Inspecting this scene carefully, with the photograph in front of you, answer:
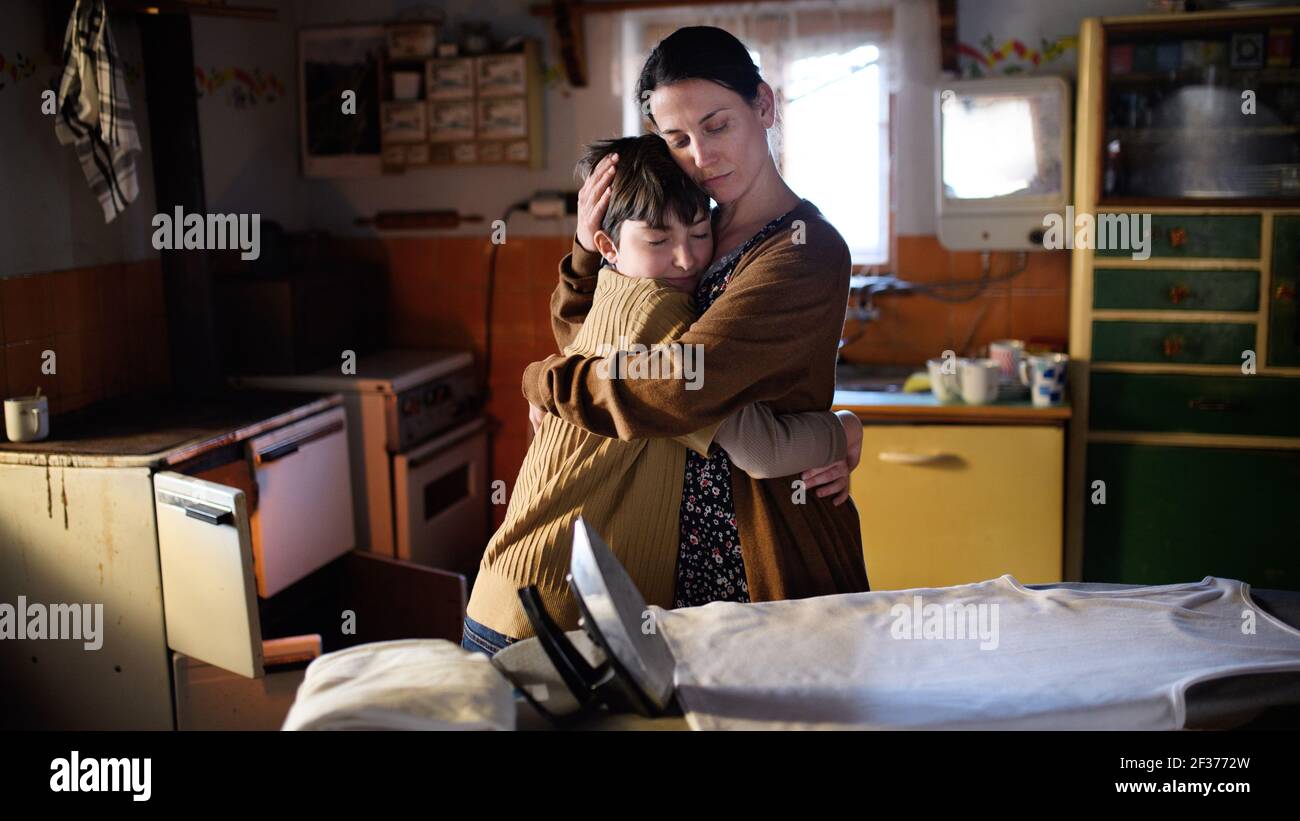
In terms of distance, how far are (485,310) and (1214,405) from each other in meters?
2.49

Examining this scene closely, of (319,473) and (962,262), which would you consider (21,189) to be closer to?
(319,473)

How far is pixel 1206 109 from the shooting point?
353 cm

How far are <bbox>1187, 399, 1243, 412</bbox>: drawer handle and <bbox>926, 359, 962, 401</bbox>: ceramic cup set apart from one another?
690mm

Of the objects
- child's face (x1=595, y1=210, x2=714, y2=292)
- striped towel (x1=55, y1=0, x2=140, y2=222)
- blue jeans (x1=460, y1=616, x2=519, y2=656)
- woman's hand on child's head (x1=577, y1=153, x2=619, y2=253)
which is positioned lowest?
blue jeans (x1=460, y1=616, x2=519, y2=656)

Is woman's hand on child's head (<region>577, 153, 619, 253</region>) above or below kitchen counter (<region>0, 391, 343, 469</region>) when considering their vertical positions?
above

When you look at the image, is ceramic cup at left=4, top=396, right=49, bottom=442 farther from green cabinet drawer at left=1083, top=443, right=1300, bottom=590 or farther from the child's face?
green cabinet drawer at left=1083, top=443, right=1300, bottom=590

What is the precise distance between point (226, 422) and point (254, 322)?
715 millimetres

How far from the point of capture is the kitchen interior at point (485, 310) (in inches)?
113

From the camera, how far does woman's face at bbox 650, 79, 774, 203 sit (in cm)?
156

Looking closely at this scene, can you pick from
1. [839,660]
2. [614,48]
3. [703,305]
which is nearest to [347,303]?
[614,48]

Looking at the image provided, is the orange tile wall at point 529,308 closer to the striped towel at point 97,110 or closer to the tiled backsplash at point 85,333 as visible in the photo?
the tiled backsplash at point 85,333

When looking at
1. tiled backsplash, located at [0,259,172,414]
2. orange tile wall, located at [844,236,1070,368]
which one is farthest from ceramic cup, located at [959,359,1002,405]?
tiled backsplash, located at [0,259,172,414]
